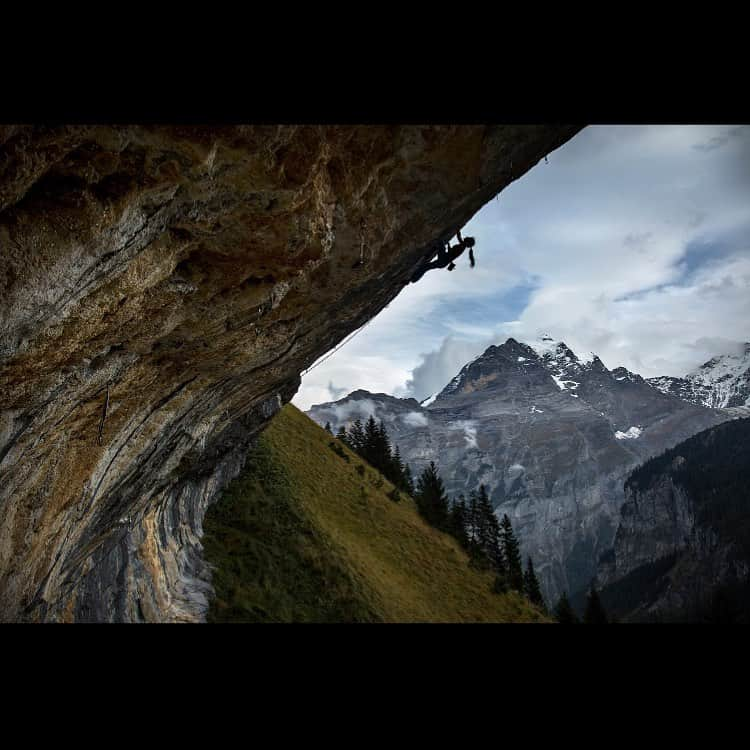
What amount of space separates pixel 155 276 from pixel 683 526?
171 meters

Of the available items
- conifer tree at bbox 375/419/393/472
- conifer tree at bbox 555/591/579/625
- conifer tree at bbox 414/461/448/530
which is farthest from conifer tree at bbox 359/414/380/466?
conifer tree at bbox 555/591/579/625

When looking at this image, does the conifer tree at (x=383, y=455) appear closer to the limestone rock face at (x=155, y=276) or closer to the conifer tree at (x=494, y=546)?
the conifer tree at (x=494, y=546)

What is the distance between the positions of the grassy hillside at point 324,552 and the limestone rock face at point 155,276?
288 inches

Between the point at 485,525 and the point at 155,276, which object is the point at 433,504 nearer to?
the point at 485,525

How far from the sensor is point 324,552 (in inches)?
934

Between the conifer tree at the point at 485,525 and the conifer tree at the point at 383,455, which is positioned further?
the conifer tree at the point at 383,455

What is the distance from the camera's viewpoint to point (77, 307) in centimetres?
593

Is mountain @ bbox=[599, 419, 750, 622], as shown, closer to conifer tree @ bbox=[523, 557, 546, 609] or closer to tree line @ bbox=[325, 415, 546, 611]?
conifer tree @ bbox=[523, 557, 546, 609]

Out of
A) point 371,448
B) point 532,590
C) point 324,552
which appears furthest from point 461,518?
point 324,552

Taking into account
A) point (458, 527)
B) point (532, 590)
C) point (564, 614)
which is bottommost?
point (564, 614)

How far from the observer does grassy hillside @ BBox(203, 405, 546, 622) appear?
20.3m

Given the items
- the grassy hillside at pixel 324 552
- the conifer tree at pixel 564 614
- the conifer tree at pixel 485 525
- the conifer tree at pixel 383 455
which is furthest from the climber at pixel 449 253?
the conifer tree at pixel 485 525

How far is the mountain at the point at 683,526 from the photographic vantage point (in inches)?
4176

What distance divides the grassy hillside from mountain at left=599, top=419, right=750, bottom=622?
2467 inches
